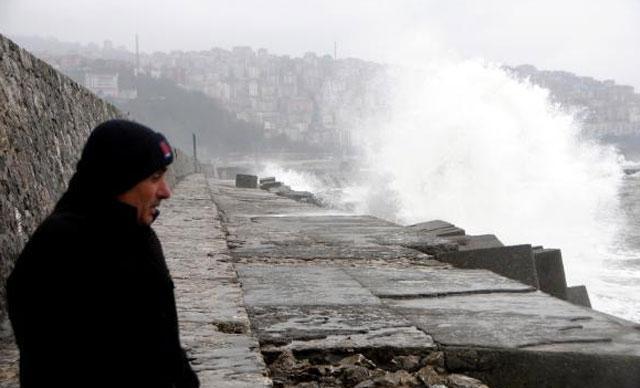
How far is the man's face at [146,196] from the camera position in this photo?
1779mm

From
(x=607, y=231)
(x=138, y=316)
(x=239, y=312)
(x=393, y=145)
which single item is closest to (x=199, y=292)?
(x=239, y=312)

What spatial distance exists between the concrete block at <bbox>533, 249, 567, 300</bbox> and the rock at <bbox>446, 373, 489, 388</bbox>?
3.76 m

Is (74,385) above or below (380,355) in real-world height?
above

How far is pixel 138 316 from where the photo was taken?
175 cm

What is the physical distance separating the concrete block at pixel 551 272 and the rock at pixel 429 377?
3.79m

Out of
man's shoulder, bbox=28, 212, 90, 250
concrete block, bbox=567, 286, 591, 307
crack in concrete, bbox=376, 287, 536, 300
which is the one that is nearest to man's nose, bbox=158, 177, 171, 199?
man's shoulder, bbox=28, 212, 90, 250

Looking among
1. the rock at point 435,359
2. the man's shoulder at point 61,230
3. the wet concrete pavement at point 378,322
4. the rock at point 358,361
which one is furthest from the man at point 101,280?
the rock at point 435,359

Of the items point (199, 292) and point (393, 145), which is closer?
point (199, 292)

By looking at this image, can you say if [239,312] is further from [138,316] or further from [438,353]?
[138,316]

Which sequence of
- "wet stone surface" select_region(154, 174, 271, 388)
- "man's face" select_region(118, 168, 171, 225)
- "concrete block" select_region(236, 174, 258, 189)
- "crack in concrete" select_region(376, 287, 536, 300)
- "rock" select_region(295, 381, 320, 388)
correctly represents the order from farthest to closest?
1. "concrete block" select_region(236, 174, 258, 189)
2. "crack in concrete" select_region(376, 287, 536, 300)
3. "rock" select_region(295, 381, 320, 388)
4. "wet stone surface" select_region(154, 174, 271, 388)
5. "man's face" select_region(118, 168, 171, 225)

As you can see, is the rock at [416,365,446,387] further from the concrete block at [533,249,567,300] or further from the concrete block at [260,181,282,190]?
the concrete block at [260,181,282,190]

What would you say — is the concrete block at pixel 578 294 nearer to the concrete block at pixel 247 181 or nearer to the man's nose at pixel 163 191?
the man's nose at pixel 163 191

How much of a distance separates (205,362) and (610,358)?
1.51m

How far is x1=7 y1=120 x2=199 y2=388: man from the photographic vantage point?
5.47ft
